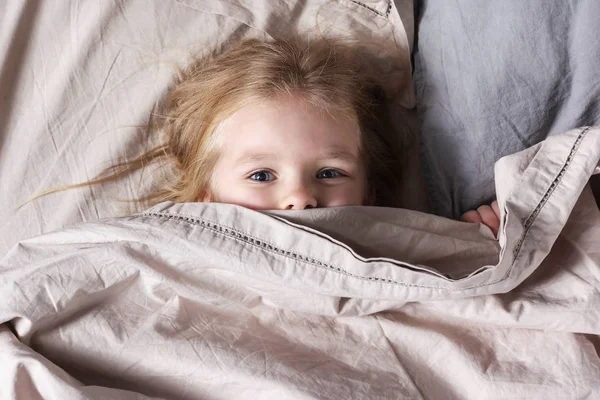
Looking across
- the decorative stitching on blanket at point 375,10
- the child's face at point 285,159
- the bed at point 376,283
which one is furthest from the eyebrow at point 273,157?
the decorative stitching on blanket at point 375,10

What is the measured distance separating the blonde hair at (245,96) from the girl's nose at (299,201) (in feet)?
0.60

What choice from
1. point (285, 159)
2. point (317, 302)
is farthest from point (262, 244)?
point (285, 159)

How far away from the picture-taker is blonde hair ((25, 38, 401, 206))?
3.96ft

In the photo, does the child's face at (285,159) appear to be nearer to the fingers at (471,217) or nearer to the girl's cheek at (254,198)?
the girl's cheek at (254,198)

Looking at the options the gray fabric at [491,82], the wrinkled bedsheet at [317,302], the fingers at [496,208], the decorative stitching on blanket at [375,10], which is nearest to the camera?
the wrinkled bedsheet at [317,302]

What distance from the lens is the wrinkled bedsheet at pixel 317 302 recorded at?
0.90 meters

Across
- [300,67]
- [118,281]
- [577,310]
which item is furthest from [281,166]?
[577,310]

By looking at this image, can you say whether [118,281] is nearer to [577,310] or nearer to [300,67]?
[300,67]

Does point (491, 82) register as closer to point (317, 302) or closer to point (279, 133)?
point (279, 133)

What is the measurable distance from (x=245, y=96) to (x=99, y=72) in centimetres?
27

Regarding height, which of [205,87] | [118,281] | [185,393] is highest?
[205,87]

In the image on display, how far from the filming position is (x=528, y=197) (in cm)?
96

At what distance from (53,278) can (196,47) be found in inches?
21.1

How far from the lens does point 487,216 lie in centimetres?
A: 115
